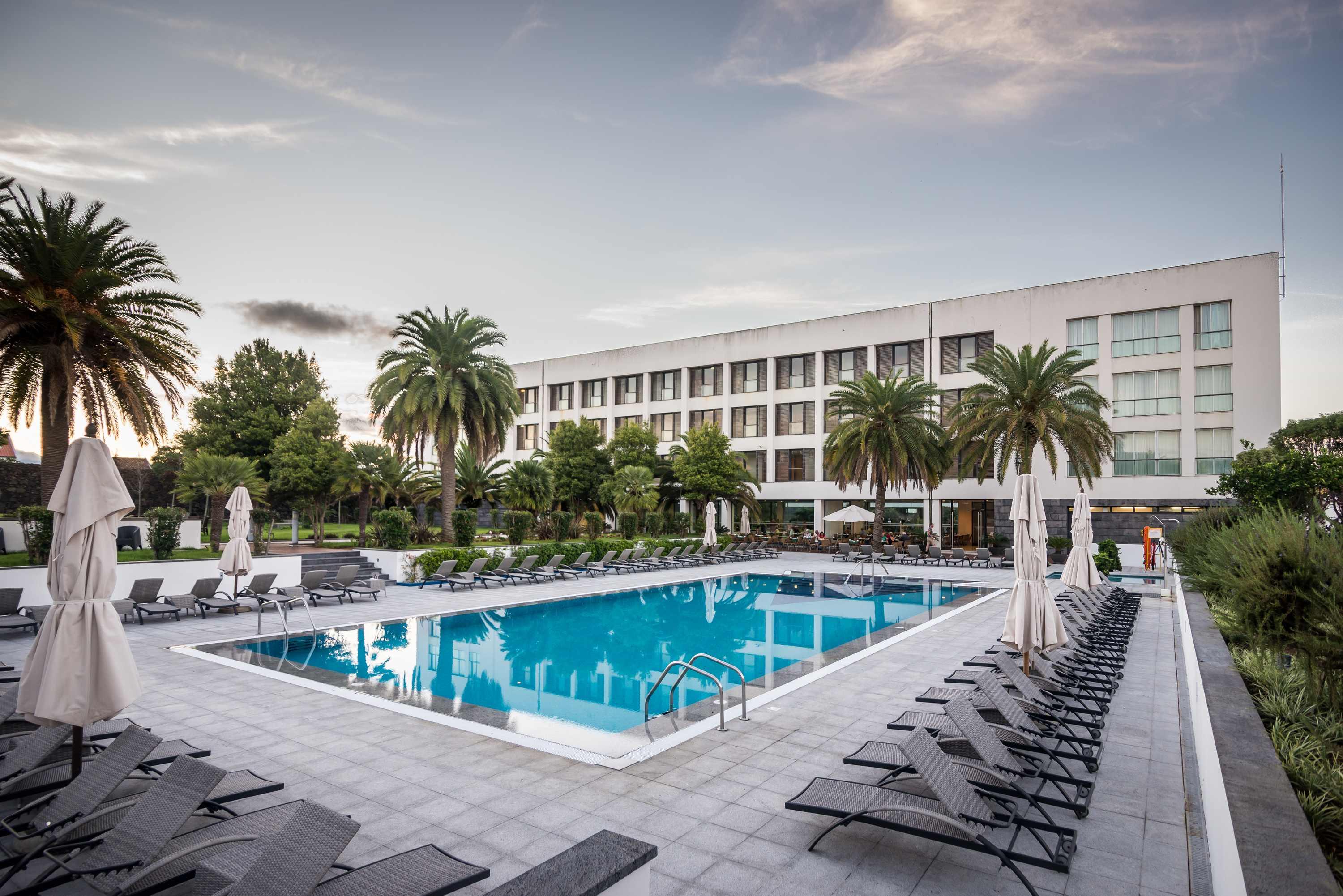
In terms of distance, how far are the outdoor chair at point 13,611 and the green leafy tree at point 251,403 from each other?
26.3 metres

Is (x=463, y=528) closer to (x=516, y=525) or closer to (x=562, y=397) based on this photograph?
(x=516, y=525)

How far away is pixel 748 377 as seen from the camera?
43.4 metres

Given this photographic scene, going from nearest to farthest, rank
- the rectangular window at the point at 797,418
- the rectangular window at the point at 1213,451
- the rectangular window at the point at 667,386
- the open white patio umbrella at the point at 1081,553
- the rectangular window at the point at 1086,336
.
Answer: the open white patio umbrella at the point at 1081,553 < the rectangular window at the point at 1213,451 < the rectangular window at the point at 1086,336 < the rectangular window at the point at 797,418 < the rectangular window at the point at 667,386

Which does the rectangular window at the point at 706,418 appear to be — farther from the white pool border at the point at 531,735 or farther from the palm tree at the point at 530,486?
the white pool border at the point at 531,735

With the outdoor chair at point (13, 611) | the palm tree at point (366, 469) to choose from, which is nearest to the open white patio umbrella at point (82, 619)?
the outdoor chair at point (13, 611)

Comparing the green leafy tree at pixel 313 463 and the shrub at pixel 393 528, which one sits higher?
the green leafy tree at pixel 313 463

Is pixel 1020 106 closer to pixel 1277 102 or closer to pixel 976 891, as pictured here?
pixel 1277 102

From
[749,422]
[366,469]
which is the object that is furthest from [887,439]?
[366,469]

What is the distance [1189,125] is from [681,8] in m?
12.4

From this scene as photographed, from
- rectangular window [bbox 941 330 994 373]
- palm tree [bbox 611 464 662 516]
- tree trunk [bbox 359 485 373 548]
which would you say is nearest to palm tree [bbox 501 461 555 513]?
palm tree [bbox 611 464 662 516]

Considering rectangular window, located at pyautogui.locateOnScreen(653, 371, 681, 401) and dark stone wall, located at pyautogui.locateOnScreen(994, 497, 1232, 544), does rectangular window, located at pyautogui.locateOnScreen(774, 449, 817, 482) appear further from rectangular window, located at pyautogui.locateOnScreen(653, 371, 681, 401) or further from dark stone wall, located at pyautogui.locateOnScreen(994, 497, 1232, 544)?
dark stone wall, located at pyautogui.locateOnScreen(994, 497, 1232, 544)

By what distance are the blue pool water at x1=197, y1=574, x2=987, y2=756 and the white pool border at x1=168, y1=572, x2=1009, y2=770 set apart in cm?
19

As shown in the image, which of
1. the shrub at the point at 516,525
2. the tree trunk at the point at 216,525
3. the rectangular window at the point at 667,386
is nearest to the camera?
the tree trunk at the point at 216,525

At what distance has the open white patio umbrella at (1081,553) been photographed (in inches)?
547
